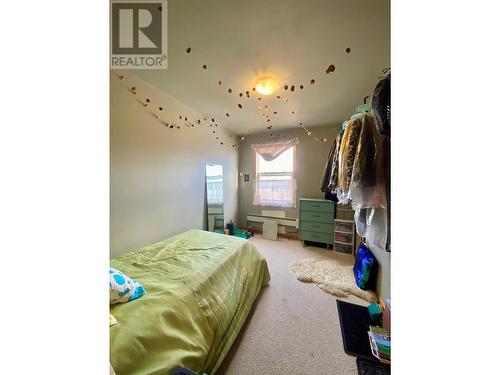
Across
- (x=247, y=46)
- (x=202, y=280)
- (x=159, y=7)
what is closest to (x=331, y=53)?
(x=247, y=46)

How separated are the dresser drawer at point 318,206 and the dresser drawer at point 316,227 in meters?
0.28

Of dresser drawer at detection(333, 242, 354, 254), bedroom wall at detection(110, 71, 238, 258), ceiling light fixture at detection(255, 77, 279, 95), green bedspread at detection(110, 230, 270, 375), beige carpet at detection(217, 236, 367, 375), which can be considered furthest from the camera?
dresser drawer at detection(333, 242, 354, 254)

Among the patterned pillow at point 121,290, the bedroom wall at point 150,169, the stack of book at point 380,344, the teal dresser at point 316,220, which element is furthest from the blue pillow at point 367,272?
the bedroom wall at point 150,169

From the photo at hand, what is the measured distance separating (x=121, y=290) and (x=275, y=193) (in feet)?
10.9

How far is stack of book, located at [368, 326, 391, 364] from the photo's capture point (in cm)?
124

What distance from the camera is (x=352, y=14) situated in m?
1.22

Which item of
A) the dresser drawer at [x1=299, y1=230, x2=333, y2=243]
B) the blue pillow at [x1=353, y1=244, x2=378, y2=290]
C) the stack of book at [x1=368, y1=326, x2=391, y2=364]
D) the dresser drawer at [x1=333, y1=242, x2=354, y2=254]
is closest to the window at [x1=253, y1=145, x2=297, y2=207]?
the dresser drawer at [x1=299, y1=230, x2=333, y2=243]

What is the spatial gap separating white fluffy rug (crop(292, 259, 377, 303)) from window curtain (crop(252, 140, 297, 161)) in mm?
2283

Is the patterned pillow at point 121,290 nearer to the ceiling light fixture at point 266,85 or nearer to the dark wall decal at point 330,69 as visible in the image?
the ceiling light fixture at point 266,85

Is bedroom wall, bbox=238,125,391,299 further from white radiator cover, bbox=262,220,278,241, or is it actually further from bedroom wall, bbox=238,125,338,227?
white radiator cover, bbox=262,220,278,241

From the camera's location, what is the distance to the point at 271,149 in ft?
12.9

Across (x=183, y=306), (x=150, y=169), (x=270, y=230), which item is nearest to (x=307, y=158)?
(x=270, y=230)
